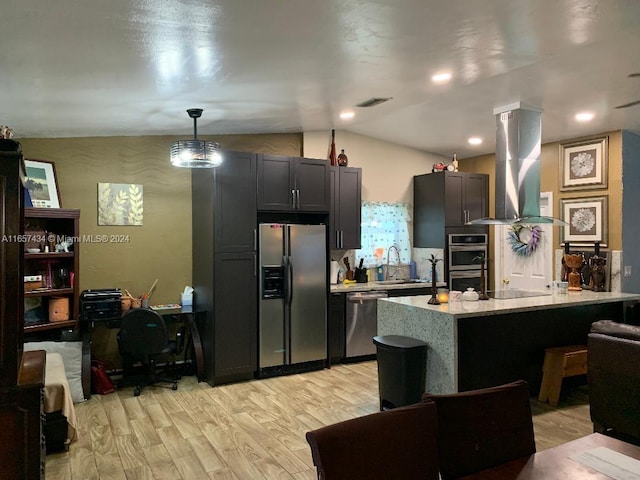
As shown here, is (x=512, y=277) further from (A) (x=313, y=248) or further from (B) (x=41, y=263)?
(B) (x=41, y=263)

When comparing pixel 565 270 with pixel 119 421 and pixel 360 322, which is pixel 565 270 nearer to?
pixel 360 322

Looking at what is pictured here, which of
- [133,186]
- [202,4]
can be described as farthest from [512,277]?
[202,4]

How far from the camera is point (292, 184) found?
17.4 ft

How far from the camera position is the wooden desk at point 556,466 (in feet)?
4.88

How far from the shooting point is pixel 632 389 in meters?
3.30

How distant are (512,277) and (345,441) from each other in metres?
5.66

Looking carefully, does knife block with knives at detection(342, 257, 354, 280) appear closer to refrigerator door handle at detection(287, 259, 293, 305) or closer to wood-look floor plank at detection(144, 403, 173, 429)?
refrigerator door handle at detection(287, 259, 293, 305)

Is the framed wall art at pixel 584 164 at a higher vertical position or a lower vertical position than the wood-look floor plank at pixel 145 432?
higher

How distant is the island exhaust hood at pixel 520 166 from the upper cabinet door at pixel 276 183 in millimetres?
2200

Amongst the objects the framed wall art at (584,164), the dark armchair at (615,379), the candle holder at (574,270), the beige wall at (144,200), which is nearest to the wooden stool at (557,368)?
the dark armchair at (615,379)

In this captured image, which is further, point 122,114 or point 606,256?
point 606,256

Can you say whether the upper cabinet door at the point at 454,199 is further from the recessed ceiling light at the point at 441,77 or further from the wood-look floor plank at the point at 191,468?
the wood-look floor plank at the point at 191,468

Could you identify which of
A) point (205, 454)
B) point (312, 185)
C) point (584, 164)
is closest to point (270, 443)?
→ point (205, 454)

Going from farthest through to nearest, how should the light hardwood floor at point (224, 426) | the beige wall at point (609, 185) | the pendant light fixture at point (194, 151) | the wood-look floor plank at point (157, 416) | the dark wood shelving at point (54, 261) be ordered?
1. the beige wall at point (609, 185)
2. the dark wood shelving at point (54, 261)
3. the pendant light fixture at point (194, 151)
4. the wood-look floor plank at point (157, 416)
5. the light hardwood floor at point (224, 426)
